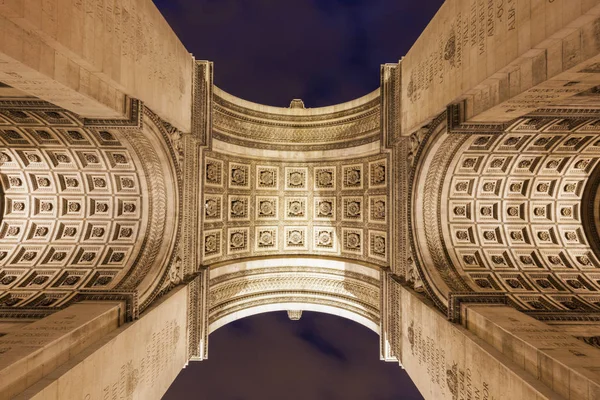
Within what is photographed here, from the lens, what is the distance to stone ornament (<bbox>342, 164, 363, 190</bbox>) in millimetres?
19172

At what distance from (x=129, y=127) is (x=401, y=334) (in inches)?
539

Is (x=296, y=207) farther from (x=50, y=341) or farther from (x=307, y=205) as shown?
(x=50, y=341)

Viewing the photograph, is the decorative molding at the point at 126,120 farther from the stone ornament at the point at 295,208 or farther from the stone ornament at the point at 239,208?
the stone ornament at the point at 239,208

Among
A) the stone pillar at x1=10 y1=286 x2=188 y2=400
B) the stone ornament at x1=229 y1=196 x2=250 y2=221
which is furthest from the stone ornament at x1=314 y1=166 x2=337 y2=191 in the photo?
the stone pillar at x1=10 y1=286 x2=188 y2=400

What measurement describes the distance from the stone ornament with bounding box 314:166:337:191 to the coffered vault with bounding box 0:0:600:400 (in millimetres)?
90

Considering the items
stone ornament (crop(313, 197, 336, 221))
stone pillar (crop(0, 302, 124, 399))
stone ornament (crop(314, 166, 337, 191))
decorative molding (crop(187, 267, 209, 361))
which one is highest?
stone ornament (crop(314, 166, 337, 191))

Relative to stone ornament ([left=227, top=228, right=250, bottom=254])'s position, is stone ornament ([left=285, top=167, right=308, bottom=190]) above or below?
above

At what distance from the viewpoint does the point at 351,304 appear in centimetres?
1998

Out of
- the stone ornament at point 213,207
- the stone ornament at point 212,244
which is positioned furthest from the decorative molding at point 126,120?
the stone ornament at point 212,244

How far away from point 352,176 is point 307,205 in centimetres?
321

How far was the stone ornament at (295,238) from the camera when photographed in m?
20.8

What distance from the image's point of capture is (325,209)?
20.4 m

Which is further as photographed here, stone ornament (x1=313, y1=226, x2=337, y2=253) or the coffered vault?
stone ornament (x1=313, y1=226, x2=337, y2=253)

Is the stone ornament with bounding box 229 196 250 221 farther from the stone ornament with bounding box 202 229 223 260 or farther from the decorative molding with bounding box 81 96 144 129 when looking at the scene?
the decorative molding with bounding box 81 96 144 129
